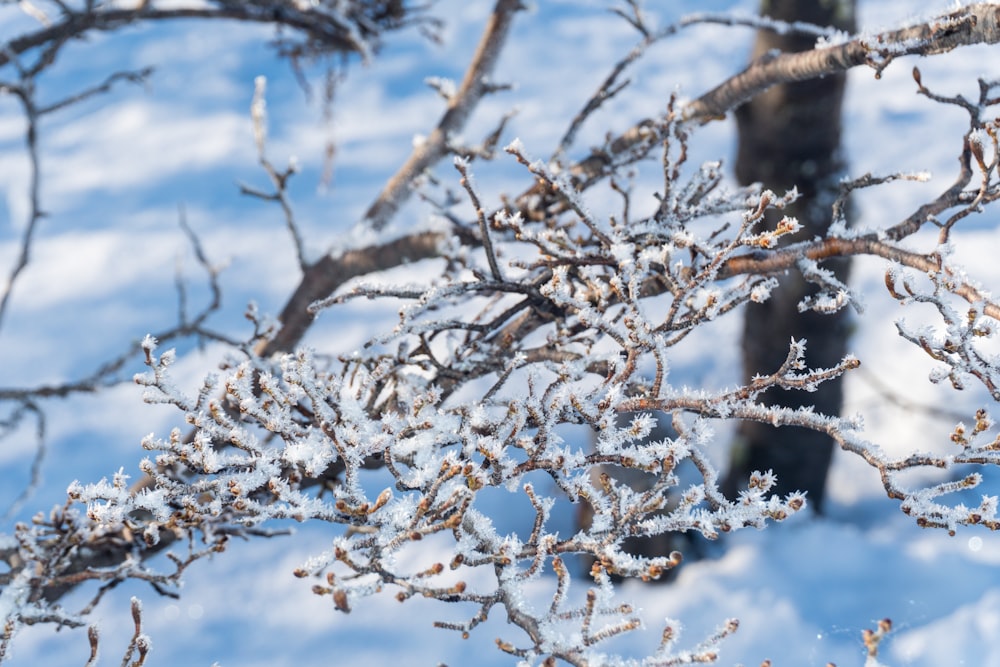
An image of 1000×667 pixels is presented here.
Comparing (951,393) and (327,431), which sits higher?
(951,393)

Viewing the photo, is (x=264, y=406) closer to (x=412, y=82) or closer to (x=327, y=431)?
(x=327, y=431)

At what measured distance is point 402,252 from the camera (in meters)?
2.67

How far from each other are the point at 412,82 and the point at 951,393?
762cm

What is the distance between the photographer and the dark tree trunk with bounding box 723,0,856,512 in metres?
4.96

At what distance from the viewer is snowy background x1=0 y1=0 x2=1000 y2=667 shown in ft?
17.5

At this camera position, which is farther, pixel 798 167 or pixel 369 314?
pixel 369 314

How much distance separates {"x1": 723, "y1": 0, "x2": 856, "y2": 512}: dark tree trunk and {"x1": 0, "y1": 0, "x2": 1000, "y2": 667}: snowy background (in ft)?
1.33

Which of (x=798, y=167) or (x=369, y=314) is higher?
(x=369, y=314)

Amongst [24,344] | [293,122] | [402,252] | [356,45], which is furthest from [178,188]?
[402,252]

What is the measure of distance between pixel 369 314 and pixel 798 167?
453 centimetres

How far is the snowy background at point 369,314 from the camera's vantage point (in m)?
5.34

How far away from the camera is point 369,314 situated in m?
8.13

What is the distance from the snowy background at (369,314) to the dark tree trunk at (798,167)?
1.33ft

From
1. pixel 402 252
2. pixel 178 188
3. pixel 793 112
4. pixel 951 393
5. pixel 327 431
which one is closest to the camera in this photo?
pixel 327 431
